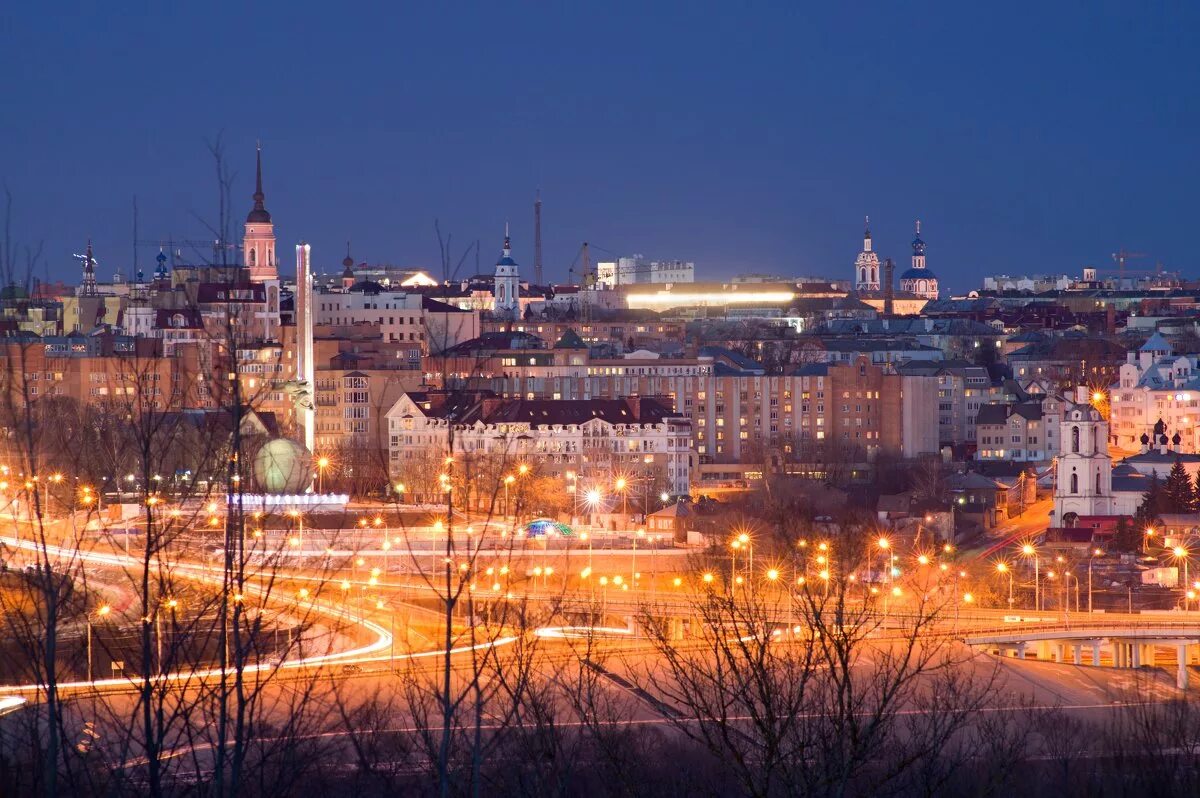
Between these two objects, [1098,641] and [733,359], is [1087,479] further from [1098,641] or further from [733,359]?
[733,359]

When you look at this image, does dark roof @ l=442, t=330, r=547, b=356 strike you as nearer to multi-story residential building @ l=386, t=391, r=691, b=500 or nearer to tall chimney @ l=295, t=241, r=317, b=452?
tall chimney @ l=295, t=241, r=317, b=452

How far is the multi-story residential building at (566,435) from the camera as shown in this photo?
27719 mm

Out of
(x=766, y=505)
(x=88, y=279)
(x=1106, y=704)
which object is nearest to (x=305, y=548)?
(x=766, y=505)

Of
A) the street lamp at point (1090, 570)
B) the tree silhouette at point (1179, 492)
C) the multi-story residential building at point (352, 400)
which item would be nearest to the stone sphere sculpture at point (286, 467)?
the multi-story residential building at point (352, 400)

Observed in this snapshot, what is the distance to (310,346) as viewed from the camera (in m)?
31.4

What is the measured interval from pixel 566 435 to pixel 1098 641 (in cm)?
1288

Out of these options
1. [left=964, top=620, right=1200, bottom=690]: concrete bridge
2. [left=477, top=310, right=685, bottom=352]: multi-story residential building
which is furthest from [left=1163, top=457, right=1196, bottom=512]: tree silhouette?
[left=477, top=310, right=685, bottom=352]: multi-story residential building

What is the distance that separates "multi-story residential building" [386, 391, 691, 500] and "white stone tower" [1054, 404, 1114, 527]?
5484mm

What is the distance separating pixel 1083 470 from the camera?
23141mm

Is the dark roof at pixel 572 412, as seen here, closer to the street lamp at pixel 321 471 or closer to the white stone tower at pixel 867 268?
the street lamp at pixel 321 471

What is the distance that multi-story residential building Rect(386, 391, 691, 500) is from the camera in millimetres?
27719

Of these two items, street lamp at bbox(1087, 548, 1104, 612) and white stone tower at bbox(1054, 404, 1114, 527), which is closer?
street lamp at bbox(1087, 548, 1104, 612)

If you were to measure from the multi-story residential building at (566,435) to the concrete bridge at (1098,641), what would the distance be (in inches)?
432

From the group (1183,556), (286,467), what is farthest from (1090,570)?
(286,467)
